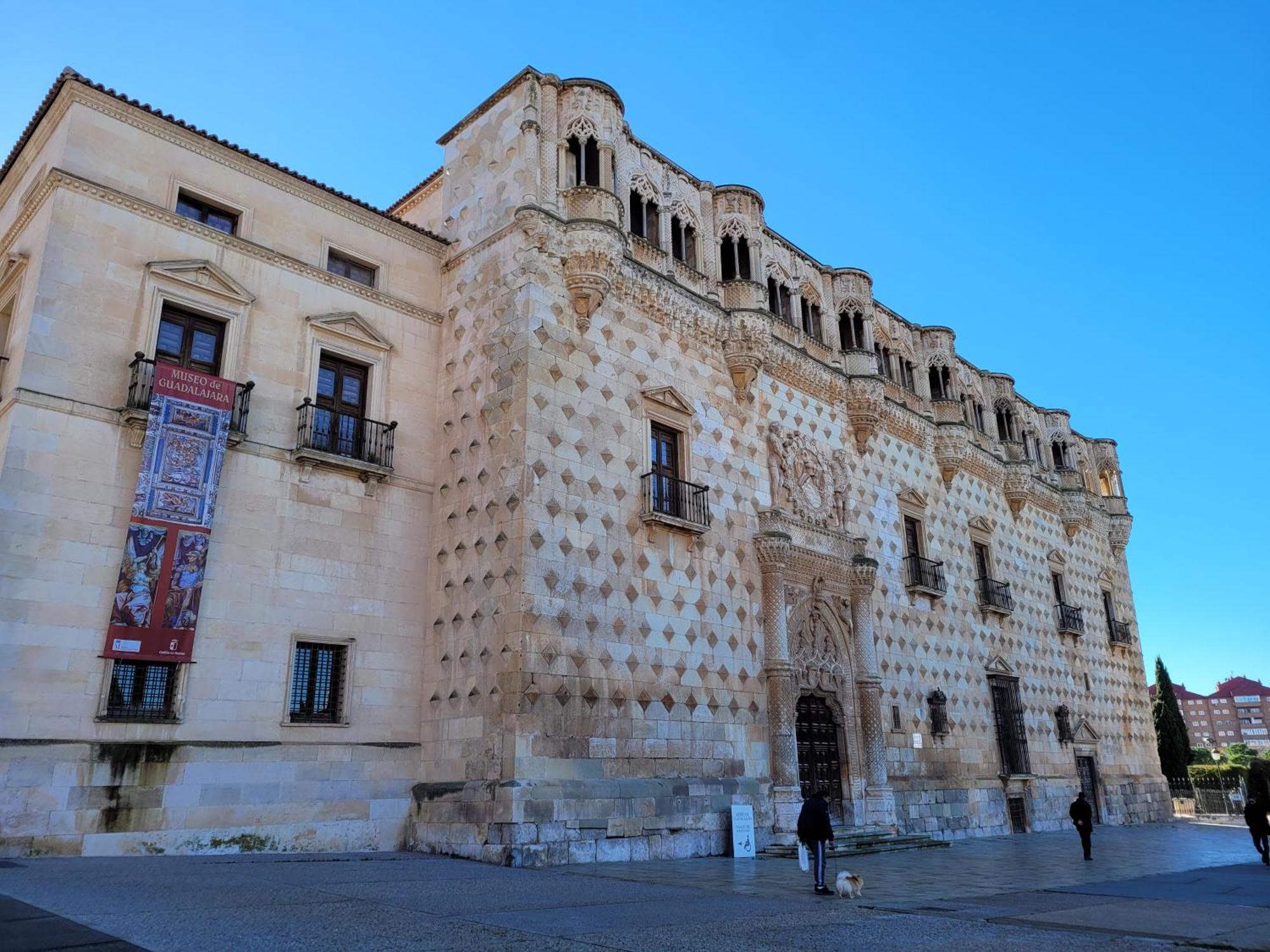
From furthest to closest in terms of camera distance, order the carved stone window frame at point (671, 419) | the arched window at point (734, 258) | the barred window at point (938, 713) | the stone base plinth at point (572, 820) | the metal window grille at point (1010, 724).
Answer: the metal window grille at point (1010, 724) < the barred window at point (938, 713) < the arched window at point (734, 258) < the carved stone window frame at point (671, 419) < the stone base plinth at point (572, 820)

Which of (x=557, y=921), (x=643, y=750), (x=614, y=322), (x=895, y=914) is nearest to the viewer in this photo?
(x=557, y=921)

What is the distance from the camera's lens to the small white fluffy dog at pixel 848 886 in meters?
10.6

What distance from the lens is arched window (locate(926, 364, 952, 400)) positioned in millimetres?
28266

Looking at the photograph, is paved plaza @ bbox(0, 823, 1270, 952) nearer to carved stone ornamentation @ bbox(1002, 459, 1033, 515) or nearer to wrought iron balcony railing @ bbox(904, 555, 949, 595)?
wrought iron balcony railing @ bbox(904, 555, 949, 595)

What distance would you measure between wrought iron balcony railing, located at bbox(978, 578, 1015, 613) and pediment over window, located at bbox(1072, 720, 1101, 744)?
505 centimetres

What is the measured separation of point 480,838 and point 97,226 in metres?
11.0

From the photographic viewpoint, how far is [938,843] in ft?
64.9

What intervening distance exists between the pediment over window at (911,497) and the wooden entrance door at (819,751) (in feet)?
23.2

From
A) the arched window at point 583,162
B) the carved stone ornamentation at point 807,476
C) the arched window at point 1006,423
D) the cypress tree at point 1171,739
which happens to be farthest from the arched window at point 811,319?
the cypress tree at point 1171,739

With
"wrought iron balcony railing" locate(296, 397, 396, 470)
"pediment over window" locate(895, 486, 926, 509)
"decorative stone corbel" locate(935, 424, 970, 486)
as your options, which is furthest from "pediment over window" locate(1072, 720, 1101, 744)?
"wrought iron balcony railing" locate(296, 397, 396, 470)

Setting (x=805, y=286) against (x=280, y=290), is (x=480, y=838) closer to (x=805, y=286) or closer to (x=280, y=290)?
(x=280, y=290)

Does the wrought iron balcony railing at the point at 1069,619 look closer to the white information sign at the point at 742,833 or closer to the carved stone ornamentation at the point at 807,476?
the carved stone ornamentation at the point at 807,476

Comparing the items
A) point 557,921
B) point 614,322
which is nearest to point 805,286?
point 614,322

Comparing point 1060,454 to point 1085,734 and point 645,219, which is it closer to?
point 1085,734
